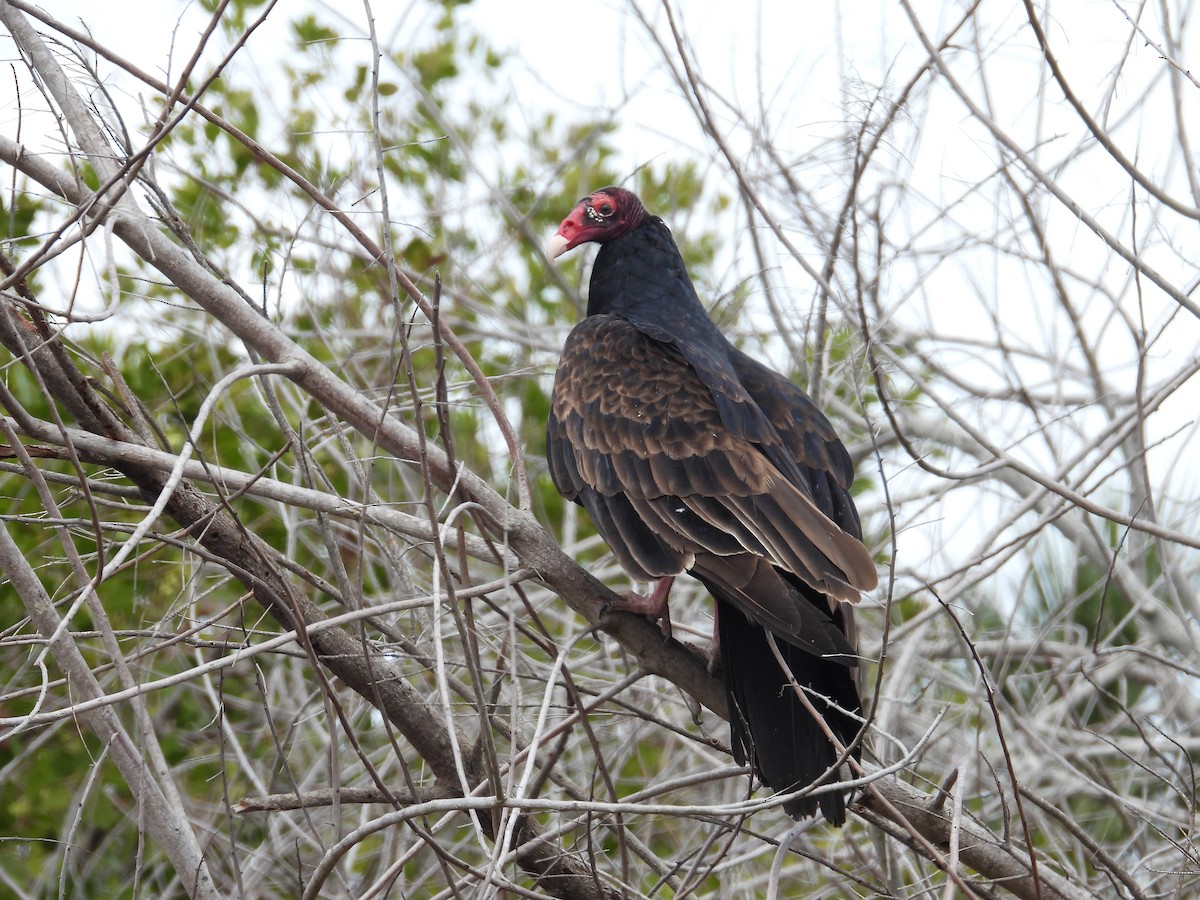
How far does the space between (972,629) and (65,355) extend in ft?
9.24

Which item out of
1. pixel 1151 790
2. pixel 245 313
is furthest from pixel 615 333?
pixel 1151 790

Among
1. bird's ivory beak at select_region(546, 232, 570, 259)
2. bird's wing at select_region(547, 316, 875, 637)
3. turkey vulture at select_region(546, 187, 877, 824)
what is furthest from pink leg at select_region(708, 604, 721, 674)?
bird's ivory beak at select_region(546, 232, 570, 259)

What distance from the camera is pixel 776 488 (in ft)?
9.09

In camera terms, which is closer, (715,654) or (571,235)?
(715,654)

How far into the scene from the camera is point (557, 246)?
3914 millimetres

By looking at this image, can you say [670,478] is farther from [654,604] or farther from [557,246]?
[557,246]

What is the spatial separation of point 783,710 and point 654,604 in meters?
0.42

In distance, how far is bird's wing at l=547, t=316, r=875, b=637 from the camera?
102 inches

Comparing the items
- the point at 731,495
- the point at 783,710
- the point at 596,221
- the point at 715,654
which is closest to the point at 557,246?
the point at 596,221

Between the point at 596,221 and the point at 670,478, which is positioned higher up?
the point at 596,221

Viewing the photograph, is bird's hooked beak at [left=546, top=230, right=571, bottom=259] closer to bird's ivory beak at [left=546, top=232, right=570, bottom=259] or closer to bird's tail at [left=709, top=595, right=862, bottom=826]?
bird's ivory beak at [left=546, top=232, right=570, bottom=259]

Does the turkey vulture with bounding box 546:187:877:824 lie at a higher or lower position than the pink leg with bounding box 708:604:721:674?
higher

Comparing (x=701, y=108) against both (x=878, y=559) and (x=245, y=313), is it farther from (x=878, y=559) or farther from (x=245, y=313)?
(x=878, y=559)

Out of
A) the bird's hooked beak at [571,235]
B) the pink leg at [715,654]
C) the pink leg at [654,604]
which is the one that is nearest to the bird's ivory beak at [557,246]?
the bird's hooked beak at [571,235]
